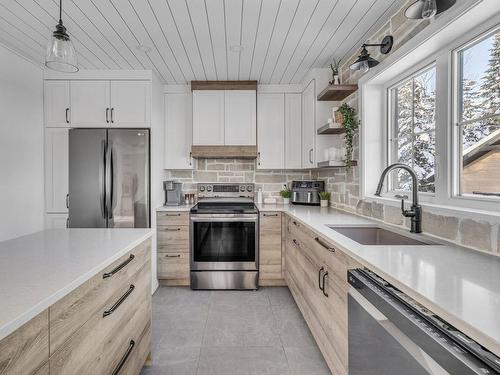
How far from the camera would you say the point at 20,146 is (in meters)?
2.69

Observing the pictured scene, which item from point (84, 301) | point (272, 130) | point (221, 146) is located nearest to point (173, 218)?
point (221, 146)

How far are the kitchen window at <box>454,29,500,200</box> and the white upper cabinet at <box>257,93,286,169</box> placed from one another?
207cm

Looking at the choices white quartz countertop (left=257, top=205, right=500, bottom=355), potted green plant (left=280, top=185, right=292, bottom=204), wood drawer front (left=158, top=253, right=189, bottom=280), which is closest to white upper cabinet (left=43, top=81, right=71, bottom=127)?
wood drawer front (left=158, top=253, right=189, bottom=280)

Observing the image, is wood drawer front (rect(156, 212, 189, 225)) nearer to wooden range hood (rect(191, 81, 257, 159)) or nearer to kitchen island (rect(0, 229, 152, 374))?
wooden range hood (rect(191, 81, 257, 159))

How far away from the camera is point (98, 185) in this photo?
9.53 ft

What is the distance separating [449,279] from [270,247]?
223cm

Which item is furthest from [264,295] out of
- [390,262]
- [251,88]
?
[251,88]

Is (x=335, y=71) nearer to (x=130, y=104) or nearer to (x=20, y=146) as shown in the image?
(x=130, y=104)

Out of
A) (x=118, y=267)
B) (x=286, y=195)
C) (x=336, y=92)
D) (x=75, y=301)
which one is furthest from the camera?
(x=286, y=195)

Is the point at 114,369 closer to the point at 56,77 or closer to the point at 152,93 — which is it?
the point at 152,93

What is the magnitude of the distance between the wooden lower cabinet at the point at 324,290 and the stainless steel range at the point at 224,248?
2.00 feet

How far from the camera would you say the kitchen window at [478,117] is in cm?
136

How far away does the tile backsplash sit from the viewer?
368 cm

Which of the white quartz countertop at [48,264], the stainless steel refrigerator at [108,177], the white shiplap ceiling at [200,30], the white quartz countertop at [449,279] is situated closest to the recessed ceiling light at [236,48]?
the white shiplap ceiling at [200,30]
